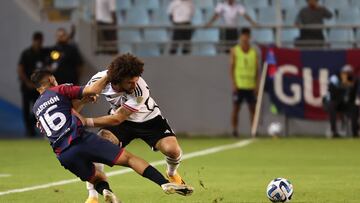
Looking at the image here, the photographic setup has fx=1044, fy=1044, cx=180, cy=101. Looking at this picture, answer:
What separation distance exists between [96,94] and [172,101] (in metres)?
14.3

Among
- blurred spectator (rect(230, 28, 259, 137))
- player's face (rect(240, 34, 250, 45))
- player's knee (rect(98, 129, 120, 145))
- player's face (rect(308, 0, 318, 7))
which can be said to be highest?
player's face (rect(308, 0, 318, 7))

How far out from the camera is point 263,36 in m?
25.1

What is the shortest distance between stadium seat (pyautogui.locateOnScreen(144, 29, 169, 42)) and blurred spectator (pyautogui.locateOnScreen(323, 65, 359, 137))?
13.5 feet

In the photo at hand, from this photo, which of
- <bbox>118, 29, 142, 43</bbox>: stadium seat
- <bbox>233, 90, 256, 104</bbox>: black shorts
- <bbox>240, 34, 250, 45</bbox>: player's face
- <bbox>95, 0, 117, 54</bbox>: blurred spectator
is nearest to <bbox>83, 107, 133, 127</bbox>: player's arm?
<bbox>240, 34, 250, 45</bbox>: player's face

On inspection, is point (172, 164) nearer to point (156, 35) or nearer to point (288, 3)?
point (156, 35)

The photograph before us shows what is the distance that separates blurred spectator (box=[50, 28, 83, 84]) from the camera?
76.7 ft

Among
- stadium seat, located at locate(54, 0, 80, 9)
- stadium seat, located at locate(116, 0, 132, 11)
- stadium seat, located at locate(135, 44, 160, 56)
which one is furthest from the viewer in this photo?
stadium seat, located at locate(116, 0, 132, 11)

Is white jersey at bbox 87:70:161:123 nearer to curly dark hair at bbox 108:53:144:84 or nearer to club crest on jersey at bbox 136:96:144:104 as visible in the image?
club crest on jersey at bbox 136:96:144:104

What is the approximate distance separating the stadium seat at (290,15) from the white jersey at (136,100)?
44.6ft

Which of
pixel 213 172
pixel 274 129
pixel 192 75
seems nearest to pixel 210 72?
pixel 192 75

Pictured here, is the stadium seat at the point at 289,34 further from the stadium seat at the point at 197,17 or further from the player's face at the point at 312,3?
the stadium seat at the point at 197,17

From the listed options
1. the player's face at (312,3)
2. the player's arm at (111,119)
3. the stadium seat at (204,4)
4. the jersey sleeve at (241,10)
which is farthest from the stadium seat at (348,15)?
the player's arm at (111,119)

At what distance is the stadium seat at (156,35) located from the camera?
81.3 ft

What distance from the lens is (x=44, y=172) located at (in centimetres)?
1541
